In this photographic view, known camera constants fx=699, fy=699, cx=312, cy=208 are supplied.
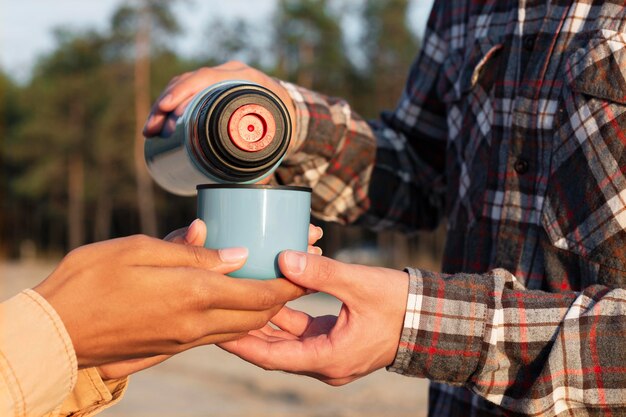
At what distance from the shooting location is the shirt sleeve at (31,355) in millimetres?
1328

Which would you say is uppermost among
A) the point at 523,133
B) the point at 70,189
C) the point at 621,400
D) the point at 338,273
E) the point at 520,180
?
the point at 523,133

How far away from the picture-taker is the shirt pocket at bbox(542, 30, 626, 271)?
1.65 metres

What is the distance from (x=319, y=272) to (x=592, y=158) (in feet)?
2.45

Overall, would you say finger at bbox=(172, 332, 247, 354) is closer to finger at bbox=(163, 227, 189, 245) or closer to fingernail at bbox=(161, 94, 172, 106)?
finger at bbox=(163, 227, 189, 245)

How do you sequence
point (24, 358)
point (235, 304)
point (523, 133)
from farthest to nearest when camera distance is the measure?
point (523, 133)
point (235, 304)
point (24, 358)

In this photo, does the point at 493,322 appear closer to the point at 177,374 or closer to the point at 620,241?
the point at 620,241

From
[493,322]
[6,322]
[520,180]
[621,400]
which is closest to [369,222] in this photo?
[520,180]

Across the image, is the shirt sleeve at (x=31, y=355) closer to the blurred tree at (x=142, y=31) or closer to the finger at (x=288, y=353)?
the finger at (x=288, y=353)

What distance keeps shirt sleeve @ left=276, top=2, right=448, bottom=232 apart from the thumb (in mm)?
871

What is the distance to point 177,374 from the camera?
322 inches

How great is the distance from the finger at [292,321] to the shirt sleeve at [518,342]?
23cm

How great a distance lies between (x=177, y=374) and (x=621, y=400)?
721 cm

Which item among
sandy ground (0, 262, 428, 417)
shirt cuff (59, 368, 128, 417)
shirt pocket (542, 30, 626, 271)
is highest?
shirt pocket (542, 30, 626, 271)

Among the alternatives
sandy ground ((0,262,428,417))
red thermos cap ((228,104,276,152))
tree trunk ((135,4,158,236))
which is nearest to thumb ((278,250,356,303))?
red thermos cap ((228,104,276,152))
